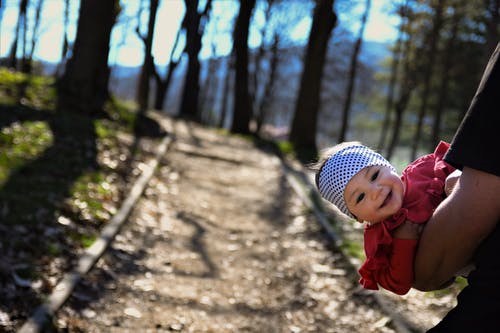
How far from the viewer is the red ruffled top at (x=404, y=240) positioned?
168 cm

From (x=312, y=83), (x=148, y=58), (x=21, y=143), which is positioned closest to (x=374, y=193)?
(x=21, y=143)

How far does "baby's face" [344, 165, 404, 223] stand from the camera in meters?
1.77

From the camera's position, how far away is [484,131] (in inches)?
56.6

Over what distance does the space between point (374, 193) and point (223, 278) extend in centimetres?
473

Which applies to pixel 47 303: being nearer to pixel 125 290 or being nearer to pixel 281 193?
pixel 125 290

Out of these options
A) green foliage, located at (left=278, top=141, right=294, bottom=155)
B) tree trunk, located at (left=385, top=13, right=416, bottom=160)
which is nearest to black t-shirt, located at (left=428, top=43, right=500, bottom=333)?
green foliage, located at (left=278, top=141, right=294, bottom=155)

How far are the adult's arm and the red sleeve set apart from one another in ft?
0.08

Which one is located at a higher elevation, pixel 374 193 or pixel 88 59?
pixel 374 193

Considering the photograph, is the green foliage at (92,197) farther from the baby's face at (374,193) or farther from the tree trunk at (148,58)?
the tree trunk at (148,58)

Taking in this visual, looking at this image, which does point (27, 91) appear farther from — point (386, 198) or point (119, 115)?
point (386, 198)

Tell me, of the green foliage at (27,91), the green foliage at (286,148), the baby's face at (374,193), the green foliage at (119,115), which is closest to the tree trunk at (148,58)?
the green foliage at (119,115)

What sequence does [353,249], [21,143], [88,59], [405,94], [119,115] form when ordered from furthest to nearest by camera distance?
1. [405,94]
2. [119,115]
3. [88,59]
4. [21,143]
5. [353,249]

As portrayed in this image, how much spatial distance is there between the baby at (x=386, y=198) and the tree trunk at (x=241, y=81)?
18.1 metres

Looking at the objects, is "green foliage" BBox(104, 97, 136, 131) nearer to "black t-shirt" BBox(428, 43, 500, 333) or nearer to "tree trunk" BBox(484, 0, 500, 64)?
"tree trunk" BBox(484, 0, 500, 64)
